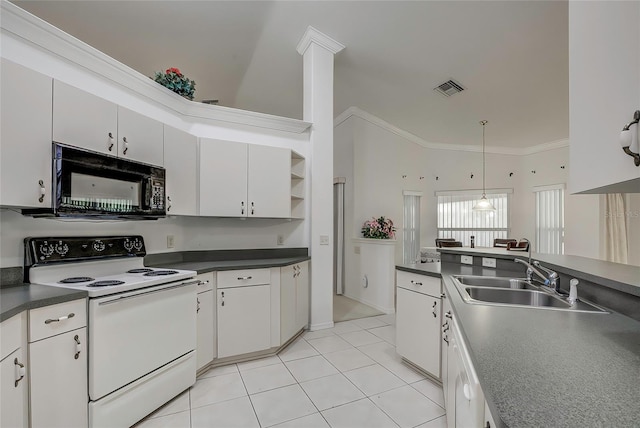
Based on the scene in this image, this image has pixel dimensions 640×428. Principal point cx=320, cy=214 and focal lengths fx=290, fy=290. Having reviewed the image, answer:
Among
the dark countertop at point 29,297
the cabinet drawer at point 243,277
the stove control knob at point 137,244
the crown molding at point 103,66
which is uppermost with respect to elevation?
the crown molding at point 103,66

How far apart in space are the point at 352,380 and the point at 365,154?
3.72 metres

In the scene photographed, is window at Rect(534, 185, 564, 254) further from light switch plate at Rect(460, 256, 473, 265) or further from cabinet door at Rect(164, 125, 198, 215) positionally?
cabinet door at Rect(164, 125, 198, 215)

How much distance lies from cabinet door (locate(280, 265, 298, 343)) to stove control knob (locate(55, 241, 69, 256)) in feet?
5.12

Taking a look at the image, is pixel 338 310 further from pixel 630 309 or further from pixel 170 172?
pixel 630 309

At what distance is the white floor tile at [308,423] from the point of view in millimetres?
1735

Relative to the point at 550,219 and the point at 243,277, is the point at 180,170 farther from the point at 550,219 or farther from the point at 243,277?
the point at 550,219

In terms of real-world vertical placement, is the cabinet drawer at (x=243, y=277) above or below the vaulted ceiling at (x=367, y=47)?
below

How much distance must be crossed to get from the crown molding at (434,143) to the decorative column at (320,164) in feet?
5.39

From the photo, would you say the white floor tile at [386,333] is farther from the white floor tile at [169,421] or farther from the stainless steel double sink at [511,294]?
the white floor tile at [169,421]

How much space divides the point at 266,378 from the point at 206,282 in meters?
0.89

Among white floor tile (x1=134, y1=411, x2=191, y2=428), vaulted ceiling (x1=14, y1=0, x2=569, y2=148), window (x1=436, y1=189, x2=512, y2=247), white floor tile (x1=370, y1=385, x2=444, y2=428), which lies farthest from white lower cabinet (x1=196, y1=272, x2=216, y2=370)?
window (x1=436, y1=189, x2=512, y2=247)

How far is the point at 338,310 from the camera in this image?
4.19 metres

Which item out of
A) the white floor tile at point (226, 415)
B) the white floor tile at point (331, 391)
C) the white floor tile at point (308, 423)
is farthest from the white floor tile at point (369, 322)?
the white floor tile at point (226, 415)

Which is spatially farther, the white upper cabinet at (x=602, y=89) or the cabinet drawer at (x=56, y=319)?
the cabinet drawer at (x=56, y=319)
